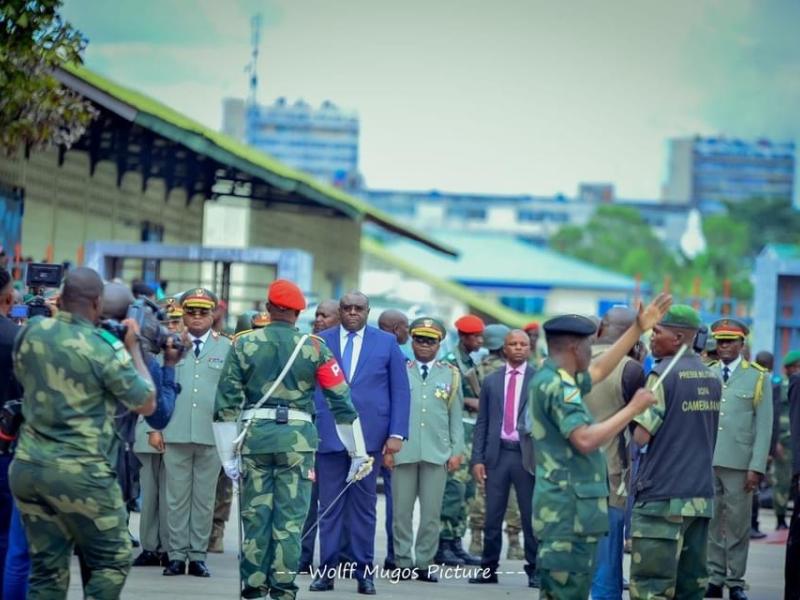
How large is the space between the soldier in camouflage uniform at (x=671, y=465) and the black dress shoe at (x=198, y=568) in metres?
4.10

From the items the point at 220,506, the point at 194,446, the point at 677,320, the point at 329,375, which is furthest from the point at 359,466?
the point at 220,506

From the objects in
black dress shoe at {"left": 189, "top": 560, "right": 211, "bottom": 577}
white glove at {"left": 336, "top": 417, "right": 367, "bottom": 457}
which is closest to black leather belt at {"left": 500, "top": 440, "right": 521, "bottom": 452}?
white glove at {"left": 336, "top": 417, "right": 367, "bottom": 457}

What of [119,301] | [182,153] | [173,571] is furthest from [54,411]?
[182,153]

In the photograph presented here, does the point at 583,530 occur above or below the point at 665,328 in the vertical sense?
below

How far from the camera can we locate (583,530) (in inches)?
365

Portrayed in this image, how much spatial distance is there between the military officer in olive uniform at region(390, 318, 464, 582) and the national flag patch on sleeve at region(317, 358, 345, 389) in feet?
8.04

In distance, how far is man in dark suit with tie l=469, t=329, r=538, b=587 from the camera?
14062mm

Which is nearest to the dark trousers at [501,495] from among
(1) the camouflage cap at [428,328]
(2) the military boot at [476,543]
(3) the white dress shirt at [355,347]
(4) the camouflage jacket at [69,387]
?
(1) the camouflage cap at [428,328]

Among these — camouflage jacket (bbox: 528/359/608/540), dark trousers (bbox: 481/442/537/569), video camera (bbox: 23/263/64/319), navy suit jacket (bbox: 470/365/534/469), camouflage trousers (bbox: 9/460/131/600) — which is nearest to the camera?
camouflage trousers (bbox: 9/460/131/600)

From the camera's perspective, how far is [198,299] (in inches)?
532

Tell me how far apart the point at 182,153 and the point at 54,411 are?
2163 centimetres

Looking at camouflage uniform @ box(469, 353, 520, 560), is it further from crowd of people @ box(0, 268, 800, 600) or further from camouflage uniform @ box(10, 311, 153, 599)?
camouflage uniform @ box(10, 311, 153, 599)

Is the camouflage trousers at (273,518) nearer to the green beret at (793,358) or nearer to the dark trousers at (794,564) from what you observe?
the dark trousers at (794,564)

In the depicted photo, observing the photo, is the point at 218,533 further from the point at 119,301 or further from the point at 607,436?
the point at 607,436
